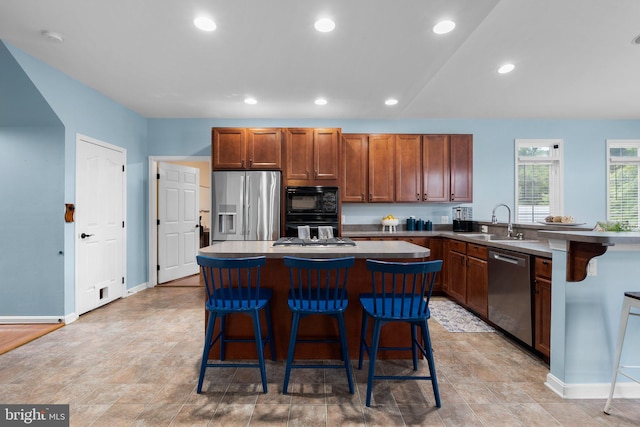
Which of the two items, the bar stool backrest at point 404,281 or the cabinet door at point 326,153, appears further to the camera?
the cabinet door at point 326,153

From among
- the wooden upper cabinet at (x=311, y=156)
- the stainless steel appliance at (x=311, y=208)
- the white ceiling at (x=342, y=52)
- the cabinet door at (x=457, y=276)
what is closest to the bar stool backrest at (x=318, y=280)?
the white ceiling at (x=342, y=52)

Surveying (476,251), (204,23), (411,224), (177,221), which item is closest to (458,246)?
(476,251)

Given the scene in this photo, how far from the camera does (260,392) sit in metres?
2.04

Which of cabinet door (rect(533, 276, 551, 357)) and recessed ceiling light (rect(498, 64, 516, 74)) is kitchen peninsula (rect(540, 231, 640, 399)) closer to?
cabinet door (rect(533, 276, 551, 357))

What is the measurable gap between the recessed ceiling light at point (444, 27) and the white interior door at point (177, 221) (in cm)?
431

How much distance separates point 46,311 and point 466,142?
18.9 feet

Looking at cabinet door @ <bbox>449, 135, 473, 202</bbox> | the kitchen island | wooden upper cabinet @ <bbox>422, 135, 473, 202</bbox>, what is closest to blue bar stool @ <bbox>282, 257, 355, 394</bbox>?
the kitchen island

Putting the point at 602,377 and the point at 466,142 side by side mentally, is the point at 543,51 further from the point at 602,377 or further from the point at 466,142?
the point at 602,377

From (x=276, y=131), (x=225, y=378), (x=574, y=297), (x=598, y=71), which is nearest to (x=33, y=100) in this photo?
(x=276, y=131)

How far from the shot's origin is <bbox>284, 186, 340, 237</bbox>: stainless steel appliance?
4.27 m

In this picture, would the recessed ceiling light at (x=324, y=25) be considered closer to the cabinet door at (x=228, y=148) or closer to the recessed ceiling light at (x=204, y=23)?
the recessed ceiling light at (x=204, y=23)

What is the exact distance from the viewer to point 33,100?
3053mm

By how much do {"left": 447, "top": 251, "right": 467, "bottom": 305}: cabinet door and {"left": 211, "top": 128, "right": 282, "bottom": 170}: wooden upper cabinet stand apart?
8.89 ft

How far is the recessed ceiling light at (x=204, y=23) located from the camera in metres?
2.31
